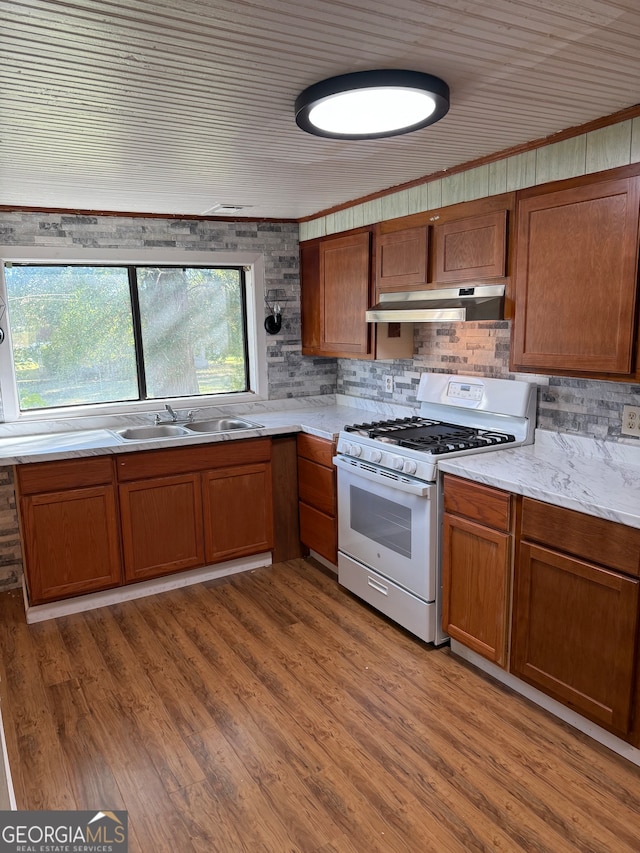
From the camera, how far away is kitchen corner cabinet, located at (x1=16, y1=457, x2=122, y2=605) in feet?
10.3

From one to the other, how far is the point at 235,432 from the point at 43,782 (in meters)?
2.00

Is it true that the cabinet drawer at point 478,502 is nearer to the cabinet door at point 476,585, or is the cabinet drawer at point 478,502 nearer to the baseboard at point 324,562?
the cabinet door at point 476,585

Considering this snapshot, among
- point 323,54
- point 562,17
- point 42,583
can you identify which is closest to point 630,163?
point 562,17

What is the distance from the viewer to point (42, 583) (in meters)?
3.22

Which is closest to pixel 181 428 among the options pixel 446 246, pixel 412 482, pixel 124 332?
pixel 124 332

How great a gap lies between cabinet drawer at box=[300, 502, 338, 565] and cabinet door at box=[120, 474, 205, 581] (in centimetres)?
68

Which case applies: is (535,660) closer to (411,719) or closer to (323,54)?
(411,719)

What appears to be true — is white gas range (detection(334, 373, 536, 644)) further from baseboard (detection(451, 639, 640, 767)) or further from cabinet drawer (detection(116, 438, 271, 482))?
cabinet drawer (detection(116, 438, 271, 482))

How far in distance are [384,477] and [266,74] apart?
1839 mm

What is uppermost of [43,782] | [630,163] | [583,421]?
[630,163]

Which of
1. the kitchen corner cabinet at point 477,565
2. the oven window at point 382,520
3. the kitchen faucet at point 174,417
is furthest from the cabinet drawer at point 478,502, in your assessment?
the kitchen faucet at point 174,417

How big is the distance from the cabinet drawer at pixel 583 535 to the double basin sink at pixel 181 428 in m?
1.94

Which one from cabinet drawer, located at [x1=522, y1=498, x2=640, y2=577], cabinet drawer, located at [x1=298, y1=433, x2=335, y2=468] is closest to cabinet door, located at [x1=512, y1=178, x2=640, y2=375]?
cabinet drawer, located at [x1=522, y1=498, x2=640, y2=577]

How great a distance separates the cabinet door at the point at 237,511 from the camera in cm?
366
